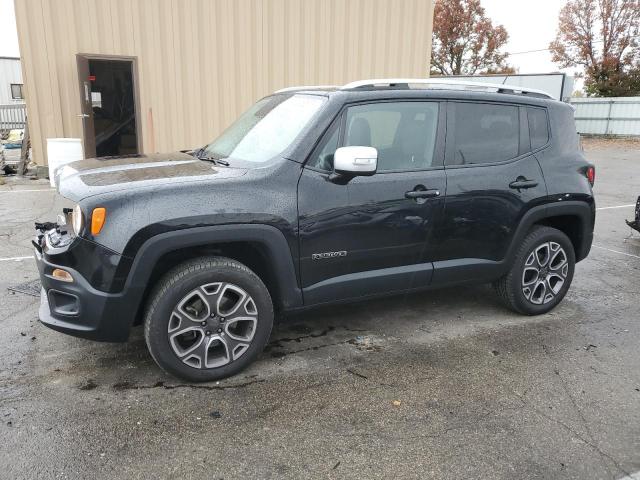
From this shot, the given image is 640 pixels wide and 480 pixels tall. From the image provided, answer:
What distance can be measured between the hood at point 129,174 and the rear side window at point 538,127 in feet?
7.88

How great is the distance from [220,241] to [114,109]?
1016 cm

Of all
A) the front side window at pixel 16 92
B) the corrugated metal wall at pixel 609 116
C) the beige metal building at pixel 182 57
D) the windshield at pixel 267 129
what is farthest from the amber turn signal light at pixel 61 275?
the corrugated metal wall at pixel 609 116

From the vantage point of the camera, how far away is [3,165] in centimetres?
1123

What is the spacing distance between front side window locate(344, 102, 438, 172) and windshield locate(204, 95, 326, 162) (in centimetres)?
30

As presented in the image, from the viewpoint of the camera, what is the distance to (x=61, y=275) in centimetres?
304

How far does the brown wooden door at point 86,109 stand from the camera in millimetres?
10289

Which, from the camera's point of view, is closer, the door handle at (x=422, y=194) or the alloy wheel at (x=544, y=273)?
the door handle at (x=422, y=194)

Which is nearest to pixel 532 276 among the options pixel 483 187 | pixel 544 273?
pixel 544 273

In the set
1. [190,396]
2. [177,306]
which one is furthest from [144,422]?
[177,306]

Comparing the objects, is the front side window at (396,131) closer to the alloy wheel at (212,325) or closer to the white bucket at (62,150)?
the alloy wheel at (212,325)

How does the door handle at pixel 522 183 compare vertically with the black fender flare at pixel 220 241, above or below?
above

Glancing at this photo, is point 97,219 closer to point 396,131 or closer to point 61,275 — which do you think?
point 61,275

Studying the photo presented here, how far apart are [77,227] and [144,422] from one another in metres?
1.15

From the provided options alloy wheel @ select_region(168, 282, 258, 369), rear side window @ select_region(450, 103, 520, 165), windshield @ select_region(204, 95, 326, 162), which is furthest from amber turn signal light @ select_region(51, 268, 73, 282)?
rear side window @ select_region(450, 103, 520, 165)
